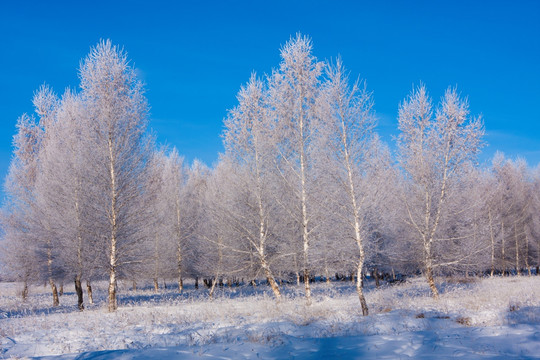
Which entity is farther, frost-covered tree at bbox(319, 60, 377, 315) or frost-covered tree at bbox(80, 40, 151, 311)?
frost-covered tree at bbox(80, 40, 151, 311)

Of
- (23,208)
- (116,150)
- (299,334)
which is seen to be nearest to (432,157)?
(299,334)

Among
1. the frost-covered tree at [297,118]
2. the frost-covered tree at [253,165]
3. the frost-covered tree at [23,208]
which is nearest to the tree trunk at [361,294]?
the frost-covered tree at [297,118]

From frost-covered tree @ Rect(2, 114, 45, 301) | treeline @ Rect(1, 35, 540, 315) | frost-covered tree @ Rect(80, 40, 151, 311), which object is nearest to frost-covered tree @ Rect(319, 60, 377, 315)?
treeline @ Rect(1, 35, 540, 315)

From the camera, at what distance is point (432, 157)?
47.8 ft

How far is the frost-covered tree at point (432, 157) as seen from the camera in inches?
568

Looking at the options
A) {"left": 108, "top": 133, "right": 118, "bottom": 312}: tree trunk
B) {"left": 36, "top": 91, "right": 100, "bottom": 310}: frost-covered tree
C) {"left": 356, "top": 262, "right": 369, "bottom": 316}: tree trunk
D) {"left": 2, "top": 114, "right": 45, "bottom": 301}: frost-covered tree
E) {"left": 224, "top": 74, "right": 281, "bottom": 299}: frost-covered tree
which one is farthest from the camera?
{"left": 2, "top": 114, "right": 45, "bottom": 301}: frost-covered tree

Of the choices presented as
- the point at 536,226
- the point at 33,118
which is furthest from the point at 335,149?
the point at 536,226

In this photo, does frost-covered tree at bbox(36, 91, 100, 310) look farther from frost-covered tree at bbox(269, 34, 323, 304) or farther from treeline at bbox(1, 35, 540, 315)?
frost-covered tree at bbox(269, 34, 323, 304)

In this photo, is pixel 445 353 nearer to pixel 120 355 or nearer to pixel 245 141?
pixel 120 355

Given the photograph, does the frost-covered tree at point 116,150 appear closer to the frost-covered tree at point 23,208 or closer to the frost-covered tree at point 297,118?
the frost-covered tree at point 297,118

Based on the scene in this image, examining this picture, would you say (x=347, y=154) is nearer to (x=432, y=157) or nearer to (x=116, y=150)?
(x=432, y=157)

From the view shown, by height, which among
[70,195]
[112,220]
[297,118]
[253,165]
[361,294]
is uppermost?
[297,118]

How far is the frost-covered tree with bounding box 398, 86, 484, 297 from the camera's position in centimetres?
1443

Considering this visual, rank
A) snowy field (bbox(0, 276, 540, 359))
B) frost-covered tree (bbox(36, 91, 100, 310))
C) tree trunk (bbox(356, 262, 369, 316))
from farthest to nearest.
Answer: frost-covered tree (bbox(36, 91, 100, 310)) < tree trunk (bbox(356, 262, 369, 316)) < snowy field (bbox(0, 276, 540, 359))
